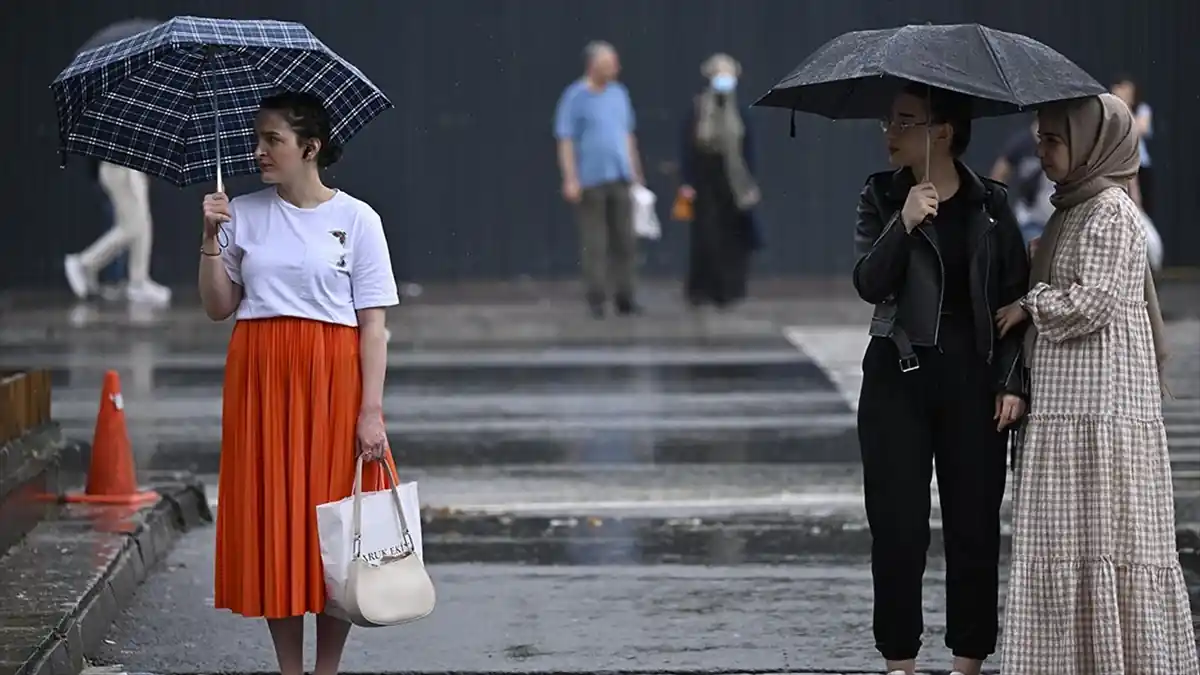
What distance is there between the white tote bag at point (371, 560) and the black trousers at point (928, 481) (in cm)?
128

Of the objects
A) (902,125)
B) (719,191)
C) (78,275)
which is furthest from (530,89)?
(902,125)

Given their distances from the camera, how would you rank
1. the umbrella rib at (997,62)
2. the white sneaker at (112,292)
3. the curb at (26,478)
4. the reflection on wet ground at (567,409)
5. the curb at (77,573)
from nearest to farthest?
1. the umbrella rib at (997,62)
2. the curb at (77,573)
3. the curb at (26,478)
4. the reflection on wet ground at (567,409)
5. the white sneaker at (112,292)

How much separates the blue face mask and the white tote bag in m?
12.8

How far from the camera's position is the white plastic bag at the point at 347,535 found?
16.6ft

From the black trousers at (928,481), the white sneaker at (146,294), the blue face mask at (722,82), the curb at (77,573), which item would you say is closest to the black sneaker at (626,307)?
the blue face mask at (722,82)

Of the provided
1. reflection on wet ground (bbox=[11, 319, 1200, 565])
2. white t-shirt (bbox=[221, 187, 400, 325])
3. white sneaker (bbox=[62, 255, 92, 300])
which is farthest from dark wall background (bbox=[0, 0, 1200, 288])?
white t-shirt (bbox=[221, 187, 400, 325])

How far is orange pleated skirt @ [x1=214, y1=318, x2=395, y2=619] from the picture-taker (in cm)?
516

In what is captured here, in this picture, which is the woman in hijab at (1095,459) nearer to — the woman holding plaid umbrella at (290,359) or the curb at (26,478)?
the woman holding plaid umbrella at (290,359)

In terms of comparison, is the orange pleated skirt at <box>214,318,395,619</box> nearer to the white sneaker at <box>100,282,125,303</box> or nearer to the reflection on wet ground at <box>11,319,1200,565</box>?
the reflection on wet ground at <box>11,319,1200,565</box>

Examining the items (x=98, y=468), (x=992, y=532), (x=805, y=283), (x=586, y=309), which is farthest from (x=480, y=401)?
(x=805, y=283)

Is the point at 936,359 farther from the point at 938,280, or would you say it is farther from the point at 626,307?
the point at 626,307

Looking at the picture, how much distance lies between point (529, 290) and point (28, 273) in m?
5.17

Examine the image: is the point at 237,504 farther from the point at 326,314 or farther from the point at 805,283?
the point at 805,283

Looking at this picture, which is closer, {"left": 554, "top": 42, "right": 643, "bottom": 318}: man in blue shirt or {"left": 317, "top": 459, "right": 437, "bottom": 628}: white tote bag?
{"left": 317, "top": 459, "right": 437, "bottom": 628}: white tote bag
